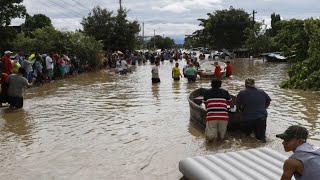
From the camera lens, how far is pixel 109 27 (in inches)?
1945

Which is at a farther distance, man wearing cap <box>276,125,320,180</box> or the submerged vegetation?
the submerged vegetation

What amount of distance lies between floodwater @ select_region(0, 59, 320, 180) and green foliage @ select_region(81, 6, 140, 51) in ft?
103

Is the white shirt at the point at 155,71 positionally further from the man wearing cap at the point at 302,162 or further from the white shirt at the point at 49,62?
the man wearing cap at the point at 302,162

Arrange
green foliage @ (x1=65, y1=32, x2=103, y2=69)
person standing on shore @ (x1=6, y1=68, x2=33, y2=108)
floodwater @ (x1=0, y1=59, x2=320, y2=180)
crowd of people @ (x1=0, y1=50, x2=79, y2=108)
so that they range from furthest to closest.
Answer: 1. green foliage @ (x1=65, y1=32, x2=103, y2=69)
2. crowd of people @ (x1=0, y1=50, x2=79, y2=108)
3. person standing on shore @ (x1=6, y1=68, x2=33, y2=108)
4. floodwater @ (x1=0, y1=59, x2=320, y2=180)

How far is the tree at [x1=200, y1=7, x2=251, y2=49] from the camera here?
238 ft

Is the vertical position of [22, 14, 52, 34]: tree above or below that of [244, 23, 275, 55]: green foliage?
above

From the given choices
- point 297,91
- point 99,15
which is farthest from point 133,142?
point 99,15

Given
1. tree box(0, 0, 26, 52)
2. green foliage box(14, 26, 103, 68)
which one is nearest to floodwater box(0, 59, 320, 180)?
green foliage box(14, 26, 103, 68)

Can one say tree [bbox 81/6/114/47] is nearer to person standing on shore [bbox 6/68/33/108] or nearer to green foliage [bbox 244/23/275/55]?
green foliage [bbox 244/23/275/55]

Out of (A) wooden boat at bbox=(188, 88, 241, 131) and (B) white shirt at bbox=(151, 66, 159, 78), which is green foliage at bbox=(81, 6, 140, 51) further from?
(A) wooden boat at bbox=(188, 88, 241, 131)

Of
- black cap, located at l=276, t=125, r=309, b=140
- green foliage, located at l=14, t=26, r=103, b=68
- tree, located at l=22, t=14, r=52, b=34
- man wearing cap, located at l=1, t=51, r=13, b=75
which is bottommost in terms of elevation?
black cap, located at l=276, t=125, r=309, b=140

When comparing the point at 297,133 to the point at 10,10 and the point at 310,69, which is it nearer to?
the point at 310,69

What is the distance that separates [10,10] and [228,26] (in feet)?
150

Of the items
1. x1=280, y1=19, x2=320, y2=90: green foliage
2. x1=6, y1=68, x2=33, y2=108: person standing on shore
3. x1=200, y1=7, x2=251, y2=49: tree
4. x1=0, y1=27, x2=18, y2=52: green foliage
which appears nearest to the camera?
x1=6, y1=68, x2=33, y2=108: person standing on shore
